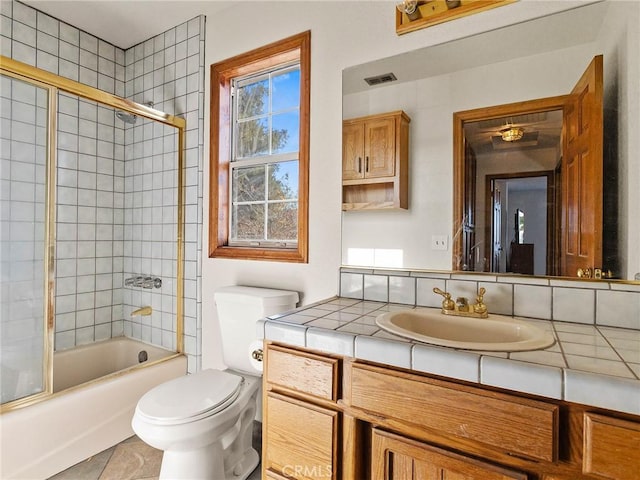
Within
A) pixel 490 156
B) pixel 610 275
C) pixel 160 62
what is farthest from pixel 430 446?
pixel 160 62

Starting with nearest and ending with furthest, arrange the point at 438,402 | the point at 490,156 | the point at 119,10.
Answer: the point at 438,402 → the point at 490,156 → the point at 119,10

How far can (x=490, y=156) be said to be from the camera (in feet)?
4.29

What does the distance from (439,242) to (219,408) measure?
1.08 meters

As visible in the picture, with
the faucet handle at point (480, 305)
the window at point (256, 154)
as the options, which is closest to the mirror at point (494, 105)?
the faucet handle at point (480, 305)

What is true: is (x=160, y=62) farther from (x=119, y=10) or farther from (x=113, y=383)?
(x=113, y=383)

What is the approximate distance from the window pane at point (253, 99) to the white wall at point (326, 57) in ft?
0.67

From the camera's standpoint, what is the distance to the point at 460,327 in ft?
3.89

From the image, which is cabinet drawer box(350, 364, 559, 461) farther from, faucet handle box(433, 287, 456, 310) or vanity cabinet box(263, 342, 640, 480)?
faucet handle box(433, 287, 456, 310)

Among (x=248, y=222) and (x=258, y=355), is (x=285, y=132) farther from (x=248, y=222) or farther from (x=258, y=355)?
(x=258, y=355)

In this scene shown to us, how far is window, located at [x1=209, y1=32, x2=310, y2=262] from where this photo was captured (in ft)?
6.29

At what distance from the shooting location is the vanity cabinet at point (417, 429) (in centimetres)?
69

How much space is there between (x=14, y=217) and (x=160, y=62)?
4.50ft

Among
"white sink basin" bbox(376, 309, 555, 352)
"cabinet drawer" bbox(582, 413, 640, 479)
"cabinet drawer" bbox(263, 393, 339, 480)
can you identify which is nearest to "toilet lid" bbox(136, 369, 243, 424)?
"cabinet drawer" bbox(263, 393, 339, 480)

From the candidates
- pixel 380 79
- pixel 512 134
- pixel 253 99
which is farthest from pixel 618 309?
pixel 253 99
